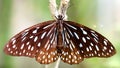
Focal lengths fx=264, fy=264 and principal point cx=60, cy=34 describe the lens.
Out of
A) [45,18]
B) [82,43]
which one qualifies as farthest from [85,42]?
[45,18]

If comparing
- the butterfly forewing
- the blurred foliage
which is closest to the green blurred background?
the blurred foliage

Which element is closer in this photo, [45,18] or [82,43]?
[82,43]

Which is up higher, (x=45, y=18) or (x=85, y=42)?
(x=45, y=18)

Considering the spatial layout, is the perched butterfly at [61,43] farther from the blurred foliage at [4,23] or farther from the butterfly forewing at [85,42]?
the blurred foliage at [4,23]

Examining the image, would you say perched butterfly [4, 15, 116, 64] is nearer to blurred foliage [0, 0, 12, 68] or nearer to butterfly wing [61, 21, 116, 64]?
butterfly wing [61, 21, 116, 64]

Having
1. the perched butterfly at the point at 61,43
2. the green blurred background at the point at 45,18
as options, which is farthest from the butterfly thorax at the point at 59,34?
the green blurred background at the point at 45,18

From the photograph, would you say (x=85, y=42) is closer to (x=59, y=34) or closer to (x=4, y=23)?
(x=59, y=34)
